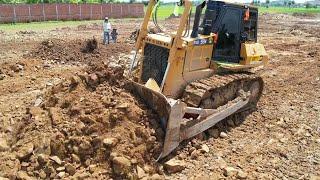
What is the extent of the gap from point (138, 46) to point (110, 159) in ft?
10.1

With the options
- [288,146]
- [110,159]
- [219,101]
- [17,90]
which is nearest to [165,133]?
[110,159]

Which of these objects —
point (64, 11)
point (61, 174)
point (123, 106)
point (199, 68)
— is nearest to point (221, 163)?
point (123, 106)

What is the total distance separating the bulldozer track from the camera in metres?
7.99

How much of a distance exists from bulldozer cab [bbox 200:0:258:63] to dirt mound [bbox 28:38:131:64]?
8.01 m

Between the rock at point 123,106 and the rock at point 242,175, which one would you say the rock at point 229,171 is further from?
the rock at point 123,106

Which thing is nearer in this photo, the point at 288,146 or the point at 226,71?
the point at 288,146

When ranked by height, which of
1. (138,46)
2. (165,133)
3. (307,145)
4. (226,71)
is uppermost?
(138,46)

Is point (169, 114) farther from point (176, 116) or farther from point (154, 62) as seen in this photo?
point (154, 62)

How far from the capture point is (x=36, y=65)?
14711mm

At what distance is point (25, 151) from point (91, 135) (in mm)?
Answer: 1067

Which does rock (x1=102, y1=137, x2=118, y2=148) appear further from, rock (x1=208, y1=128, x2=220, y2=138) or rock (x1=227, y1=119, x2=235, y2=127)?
rock (x1=227, y1=119, x2=235, y2=127)

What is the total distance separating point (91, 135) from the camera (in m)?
6.88

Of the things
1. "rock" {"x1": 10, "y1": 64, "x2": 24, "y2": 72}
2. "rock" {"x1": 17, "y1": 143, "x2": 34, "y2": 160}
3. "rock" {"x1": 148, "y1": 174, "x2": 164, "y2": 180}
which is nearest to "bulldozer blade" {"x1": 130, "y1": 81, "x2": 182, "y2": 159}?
"rock" {"x1": 148, "y1": 174, "x2": 164, "y2": 180}

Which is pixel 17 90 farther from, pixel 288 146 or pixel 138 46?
pixel 288 146
